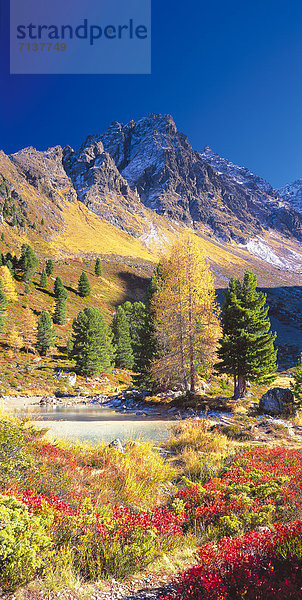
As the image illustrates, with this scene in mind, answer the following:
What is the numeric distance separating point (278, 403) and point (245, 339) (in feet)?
16.4

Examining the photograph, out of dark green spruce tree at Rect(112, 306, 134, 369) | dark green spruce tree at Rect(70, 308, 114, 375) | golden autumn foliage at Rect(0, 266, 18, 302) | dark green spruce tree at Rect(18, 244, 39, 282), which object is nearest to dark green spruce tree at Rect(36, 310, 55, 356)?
dark green spruce tree at Rect(70, 308, 114, 375)

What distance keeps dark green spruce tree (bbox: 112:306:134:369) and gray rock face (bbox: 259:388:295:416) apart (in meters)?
41.9

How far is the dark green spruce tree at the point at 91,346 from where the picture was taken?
4447 cm

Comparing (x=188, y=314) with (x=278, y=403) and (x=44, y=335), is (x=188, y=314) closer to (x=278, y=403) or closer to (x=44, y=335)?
(x=278, y=403)

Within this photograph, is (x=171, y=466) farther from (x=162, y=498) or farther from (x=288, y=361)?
(x=288, y=361)

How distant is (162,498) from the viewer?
6.11 metres

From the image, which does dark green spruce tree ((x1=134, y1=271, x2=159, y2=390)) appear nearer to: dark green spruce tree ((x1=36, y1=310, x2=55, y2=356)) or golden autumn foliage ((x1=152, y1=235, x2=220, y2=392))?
golden autumn foliage ((x1=152, y1=235, x2=220, y2=392))

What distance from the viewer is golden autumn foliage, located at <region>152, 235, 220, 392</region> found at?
1866 cm

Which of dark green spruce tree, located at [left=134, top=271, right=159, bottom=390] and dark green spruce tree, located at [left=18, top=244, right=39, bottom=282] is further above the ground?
dark green spruce tree, located at [left=18, top=244, right=39, bottom=282]

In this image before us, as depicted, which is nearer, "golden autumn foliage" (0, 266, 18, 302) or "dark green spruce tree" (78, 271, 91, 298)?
"golden autumn foliage" (0, 266, 18, 302)

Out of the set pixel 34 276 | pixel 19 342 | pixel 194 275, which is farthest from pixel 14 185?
pixel 194 275

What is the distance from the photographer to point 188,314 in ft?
63.0

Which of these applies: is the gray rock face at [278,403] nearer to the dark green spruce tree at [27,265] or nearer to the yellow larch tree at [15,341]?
the yellow larch tree at [15,341]

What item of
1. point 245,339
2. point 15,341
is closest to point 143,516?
point 245,339
